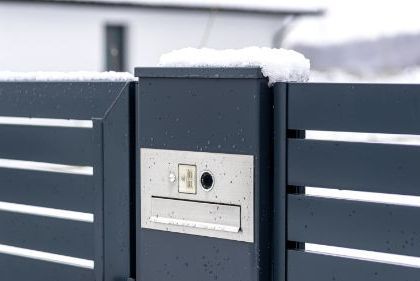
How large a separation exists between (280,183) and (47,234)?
1356 mm

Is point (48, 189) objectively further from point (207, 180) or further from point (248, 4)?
point (248, 4)

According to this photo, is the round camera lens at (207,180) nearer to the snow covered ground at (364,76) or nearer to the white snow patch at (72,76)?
the white snow patch at (72,76)

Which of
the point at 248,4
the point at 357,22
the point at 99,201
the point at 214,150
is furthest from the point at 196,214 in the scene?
the point at 357,22

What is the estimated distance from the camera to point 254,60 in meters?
3.15

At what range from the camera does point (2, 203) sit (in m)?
4.36

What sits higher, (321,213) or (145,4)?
(145,4)

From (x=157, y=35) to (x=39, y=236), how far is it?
14822 millimetres

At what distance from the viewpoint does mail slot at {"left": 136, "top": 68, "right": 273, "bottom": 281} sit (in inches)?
123

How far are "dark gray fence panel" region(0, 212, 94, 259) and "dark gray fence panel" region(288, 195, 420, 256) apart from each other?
3.65 feet

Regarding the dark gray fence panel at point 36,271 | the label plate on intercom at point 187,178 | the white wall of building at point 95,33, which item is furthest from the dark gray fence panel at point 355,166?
the white wall of building at point 95,33

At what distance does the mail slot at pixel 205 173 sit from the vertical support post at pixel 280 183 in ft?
0.09

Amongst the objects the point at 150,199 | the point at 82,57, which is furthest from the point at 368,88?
the point at 82,57

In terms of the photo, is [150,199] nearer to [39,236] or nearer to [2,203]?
[39,236]

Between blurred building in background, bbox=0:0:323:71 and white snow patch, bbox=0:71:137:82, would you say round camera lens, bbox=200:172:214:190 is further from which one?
blurred building in background, bbox=0:0:323:71
